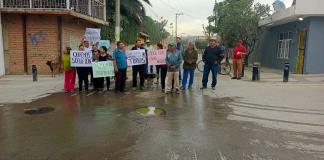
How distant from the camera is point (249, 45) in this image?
86.3 ft

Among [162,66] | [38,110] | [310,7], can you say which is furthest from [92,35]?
[310,7]

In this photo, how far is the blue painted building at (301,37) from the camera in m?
18.2

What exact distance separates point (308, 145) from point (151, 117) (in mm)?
3472

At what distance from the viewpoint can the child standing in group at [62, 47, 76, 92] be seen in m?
11.9

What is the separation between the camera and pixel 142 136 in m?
6.38

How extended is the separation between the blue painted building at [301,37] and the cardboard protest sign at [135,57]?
10.2 m

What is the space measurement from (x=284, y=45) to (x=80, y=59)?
16182mm

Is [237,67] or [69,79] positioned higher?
[237,67]

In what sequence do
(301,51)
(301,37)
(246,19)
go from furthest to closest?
(246,19) < (301,37) < (301,51)

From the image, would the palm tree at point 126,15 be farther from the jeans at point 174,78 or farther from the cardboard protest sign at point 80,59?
the jeans at point 174,78

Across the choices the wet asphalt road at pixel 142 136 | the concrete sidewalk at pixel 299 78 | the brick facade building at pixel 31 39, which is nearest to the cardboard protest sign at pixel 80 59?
the wet asphalt road at pixel 142 136

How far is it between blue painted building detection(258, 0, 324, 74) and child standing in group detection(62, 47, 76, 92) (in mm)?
12576

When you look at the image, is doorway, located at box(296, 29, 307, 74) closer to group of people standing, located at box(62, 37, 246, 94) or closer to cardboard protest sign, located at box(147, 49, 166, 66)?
group of people standing, located at box(62, 37, 246, 94)

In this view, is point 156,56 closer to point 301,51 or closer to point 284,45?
point 301,51
